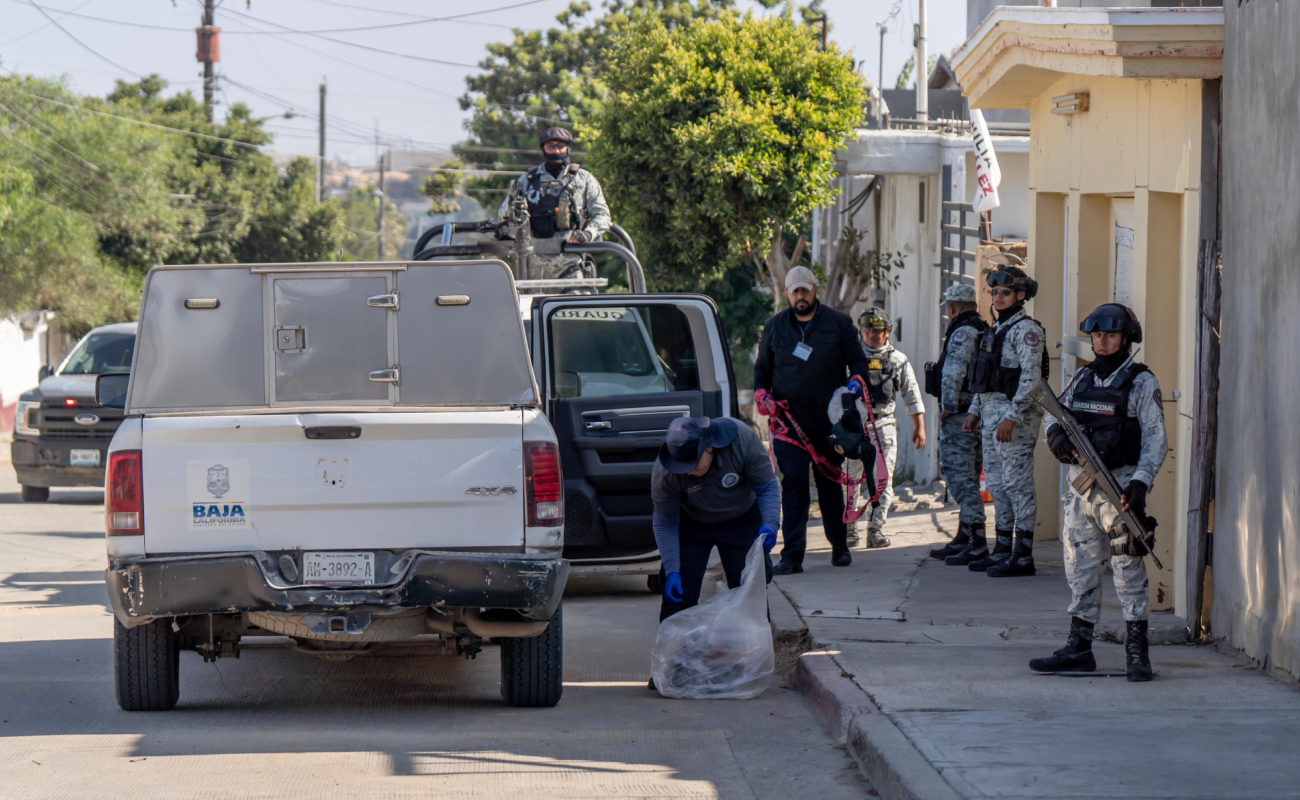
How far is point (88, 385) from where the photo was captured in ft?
49.2

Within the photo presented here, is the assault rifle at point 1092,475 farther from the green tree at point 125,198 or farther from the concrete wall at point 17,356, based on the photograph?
the concrete wall at point 17,356

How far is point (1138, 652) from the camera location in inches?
244

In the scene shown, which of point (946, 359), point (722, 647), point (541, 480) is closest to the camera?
point (541, 480)

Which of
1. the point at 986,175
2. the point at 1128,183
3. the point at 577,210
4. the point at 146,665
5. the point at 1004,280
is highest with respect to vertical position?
the point at 986,175

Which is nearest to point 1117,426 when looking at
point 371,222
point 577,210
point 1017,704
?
point 1017,704

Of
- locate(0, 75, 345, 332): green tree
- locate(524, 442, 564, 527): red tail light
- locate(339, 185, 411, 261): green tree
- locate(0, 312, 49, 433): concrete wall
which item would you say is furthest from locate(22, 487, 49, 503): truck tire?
locate(339, 185, 411, 261): green tree

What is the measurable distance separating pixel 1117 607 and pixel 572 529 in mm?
3221

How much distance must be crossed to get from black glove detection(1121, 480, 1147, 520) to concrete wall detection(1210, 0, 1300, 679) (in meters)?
0.64

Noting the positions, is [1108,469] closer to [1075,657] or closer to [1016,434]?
[1075,657]

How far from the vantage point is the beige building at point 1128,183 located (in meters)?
7.03

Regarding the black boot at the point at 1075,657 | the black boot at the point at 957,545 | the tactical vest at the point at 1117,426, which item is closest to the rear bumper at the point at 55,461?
the black boot at the point at 957,545

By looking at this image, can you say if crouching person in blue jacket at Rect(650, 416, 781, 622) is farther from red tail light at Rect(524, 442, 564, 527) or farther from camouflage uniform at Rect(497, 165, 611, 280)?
camouflage uniform at Rect(497, 165, 611, 280)

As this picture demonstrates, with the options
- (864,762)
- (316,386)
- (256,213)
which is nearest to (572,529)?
(316,386)

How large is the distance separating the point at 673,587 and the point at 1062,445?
192 centimetres
